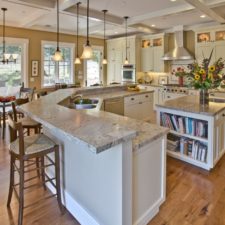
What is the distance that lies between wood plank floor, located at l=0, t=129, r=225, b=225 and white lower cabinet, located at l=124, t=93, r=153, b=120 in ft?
7.35

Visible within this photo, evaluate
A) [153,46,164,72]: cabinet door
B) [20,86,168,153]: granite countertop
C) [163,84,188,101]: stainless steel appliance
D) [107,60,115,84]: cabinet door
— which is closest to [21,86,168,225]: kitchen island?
[20,86,168,153]: granite countertop

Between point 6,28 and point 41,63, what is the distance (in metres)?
1.45

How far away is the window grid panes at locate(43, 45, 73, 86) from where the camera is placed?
25.4 feet

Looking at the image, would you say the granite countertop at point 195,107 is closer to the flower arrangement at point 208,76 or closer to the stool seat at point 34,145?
the flower arrangement at point 208,76

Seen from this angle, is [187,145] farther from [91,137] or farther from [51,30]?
[51,30]

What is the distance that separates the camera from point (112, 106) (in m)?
4.75

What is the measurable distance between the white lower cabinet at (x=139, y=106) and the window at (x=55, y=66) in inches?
144

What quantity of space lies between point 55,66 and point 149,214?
6878 millimetres

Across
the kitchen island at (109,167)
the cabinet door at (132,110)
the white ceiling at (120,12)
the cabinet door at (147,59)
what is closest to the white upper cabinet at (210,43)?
the white ceiling at (120,12)

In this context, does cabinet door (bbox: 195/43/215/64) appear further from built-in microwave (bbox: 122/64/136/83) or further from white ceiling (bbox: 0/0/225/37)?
built-in microwave (bbox: 122/64/136/83)

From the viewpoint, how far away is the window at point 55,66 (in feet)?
25.1

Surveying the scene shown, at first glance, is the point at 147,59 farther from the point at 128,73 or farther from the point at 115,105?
the point at 115,105

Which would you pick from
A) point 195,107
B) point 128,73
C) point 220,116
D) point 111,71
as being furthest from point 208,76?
point 111,71

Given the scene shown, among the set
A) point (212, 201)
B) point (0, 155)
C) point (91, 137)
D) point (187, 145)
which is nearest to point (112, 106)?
point (187, 145)
